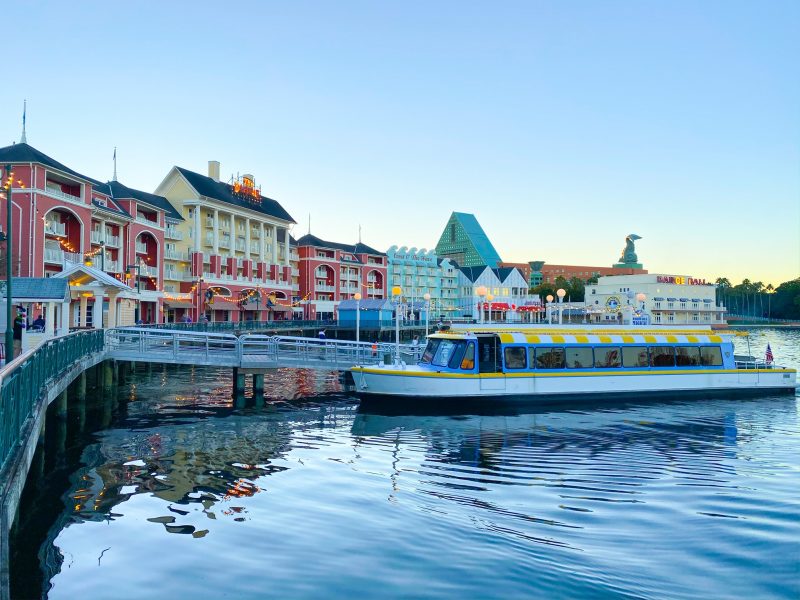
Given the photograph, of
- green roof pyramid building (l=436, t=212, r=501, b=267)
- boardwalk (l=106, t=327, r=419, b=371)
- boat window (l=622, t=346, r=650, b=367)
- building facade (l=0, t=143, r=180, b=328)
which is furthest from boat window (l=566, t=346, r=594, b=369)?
→ green roof pyramid building (l=436, t=212, r=501, b=267)

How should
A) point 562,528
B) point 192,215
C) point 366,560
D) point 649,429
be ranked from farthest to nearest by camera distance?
point 192,215
point 649,429
point 562,528
point 366,560

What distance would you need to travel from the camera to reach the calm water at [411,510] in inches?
382

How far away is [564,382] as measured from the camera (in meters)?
27.8

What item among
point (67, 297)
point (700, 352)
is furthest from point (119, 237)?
point (700, 352)

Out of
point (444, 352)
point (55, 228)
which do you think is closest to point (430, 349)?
point (444, 352)

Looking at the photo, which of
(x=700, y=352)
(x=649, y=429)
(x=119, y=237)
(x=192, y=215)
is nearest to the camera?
(x=649, y=429)

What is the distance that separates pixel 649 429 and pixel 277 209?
83.4 metres

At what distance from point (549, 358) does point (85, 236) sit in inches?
1644

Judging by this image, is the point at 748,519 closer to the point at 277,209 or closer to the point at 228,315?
the point at 228,315

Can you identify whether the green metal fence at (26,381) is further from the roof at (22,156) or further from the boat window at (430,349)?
the roof at (22,156)

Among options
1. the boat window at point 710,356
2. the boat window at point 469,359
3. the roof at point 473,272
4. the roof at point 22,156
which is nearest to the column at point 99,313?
the roof at point 22,156

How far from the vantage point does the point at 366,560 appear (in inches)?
411

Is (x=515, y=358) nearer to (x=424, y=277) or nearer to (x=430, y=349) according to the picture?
(x=430, y=349)

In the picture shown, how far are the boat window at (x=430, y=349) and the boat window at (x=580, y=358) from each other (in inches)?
238
